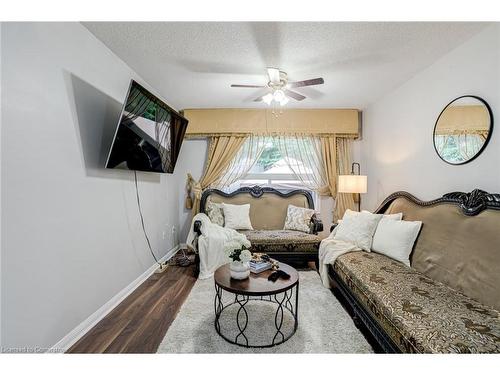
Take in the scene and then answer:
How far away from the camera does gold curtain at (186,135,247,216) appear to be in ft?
14.3

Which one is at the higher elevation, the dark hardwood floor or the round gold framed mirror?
the round gold framed mirror

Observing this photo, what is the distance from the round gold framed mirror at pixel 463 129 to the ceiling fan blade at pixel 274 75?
1.71 metres

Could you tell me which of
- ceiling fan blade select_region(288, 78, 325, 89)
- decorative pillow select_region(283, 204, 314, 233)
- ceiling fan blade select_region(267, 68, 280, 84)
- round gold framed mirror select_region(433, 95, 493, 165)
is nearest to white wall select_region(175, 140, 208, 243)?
decorative pillow select_region(283, 204, 314, 233)

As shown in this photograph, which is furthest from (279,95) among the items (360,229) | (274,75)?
(360,229)

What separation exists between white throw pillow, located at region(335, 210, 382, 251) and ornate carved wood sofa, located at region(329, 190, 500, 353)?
7.0 inches

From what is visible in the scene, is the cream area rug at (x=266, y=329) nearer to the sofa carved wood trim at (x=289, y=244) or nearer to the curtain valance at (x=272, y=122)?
the sofa carved wood trim at (x=289, y=244)

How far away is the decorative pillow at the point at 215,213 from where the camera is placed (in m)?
3.84

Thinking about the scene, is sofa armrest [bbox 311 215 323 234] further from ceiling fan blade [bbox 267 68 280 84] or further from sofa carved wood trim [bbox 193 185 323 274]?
ceiling fan blade [bbox 267 68 280 84]

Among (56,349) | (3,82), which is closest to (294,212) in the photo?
(56,349)

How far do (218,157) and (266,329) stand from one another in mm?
2993

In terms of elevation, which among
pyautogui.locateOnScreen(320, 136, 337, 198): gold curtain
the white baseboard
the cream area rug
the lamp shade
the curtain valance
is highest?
the curtain valance

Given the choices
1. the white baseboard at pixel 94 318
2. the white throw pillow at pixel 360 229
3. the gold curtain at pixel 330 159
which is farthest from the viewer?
the gold curtain at pixel 330 159

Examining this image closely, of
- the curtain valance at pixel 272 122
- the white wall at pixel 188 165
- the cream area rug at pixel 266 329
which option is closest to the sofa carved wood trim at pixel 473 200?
the cream area rug at pixel 266 329

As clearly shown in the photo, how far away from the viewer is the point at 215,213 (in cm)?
389
